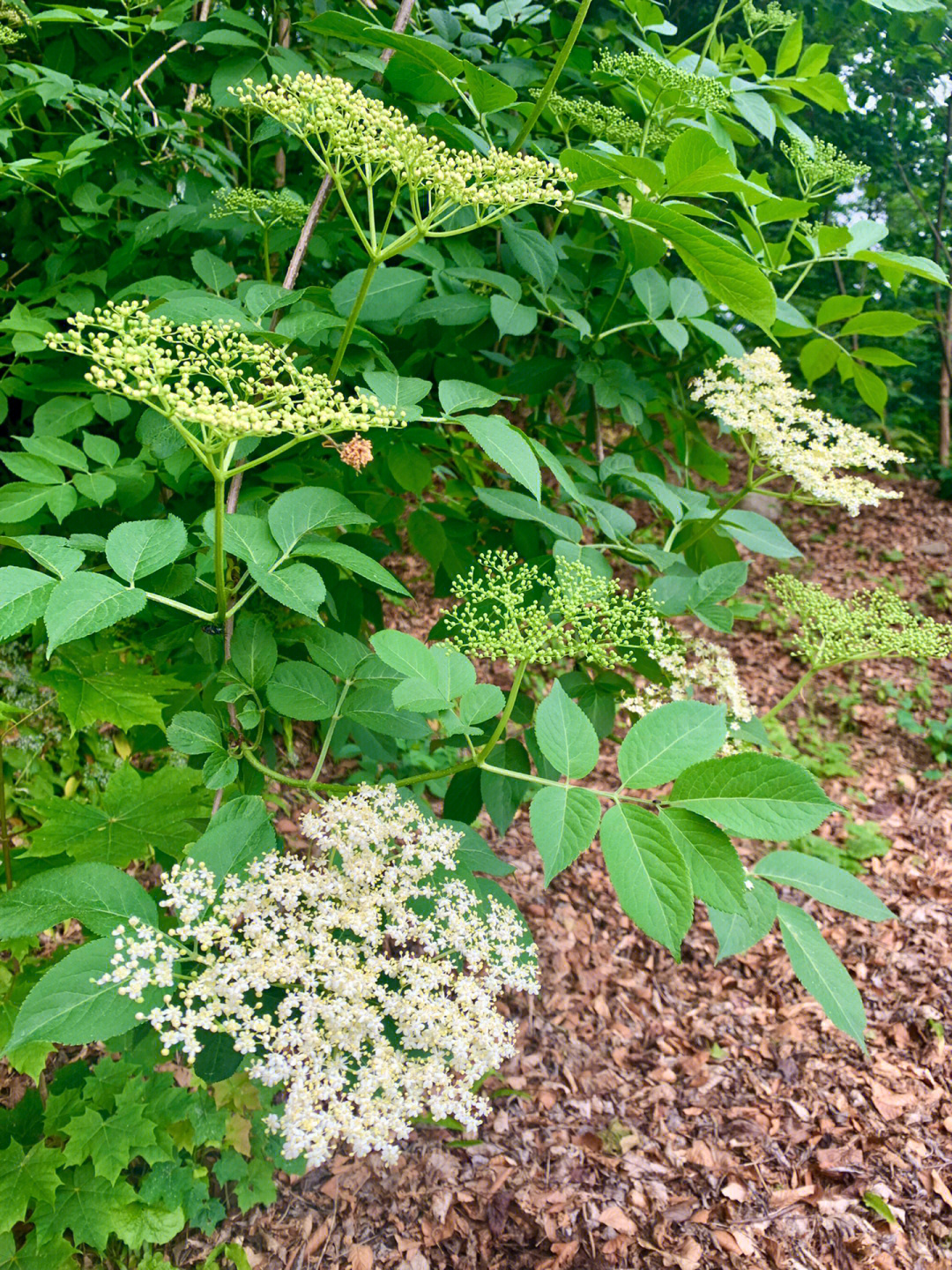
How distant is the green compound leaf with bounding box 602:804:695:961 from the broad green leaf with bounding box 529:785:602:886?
0.02m

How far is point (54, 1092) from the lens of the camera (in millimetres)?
1788

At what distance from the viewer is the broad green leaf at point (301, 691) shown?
1192 mm

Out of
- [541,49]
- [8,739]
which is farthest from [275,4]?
[8,739]

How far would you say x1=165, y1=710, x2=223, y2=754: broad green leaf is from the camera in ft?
3.67

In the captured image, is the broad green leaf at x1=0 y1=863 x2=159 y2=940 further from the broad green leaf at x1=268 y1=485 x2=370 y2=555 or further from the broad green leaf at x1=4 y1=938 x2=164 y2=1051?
the broad green leaf at x1=268 y1=485 x2=370 y2=555

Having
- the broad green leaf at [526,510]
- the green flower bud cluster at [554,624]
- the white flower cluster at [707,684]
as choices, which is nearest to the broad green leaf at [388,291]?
the broad green leaf at [526,510]

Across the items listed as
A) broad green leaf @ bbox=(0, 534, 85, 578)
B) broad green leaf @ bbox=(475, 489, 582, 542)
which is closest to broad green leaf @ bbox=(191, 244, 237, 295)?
broad green leaf @ bbox=(475, 489, 582, 542)

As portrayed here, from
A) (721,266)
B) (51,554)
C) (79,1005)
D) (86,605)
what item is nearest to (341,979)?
(79,1005)

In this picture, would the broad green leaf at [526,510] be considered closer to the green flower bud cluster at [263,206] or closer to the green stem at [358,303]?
the green stem at [358,303]

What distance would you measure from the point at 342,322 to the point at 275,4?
0.98m

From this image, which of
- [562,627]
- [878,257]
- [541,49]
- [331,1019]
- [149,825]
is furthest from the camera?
[541,49]

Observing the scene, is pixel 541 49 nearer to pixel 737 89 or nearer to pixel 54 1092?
pixel 737 89

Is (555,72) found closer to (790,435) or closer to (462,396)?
(462,396)

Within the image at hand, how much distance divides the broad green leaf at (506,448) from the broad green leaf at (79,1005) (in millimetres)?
779
